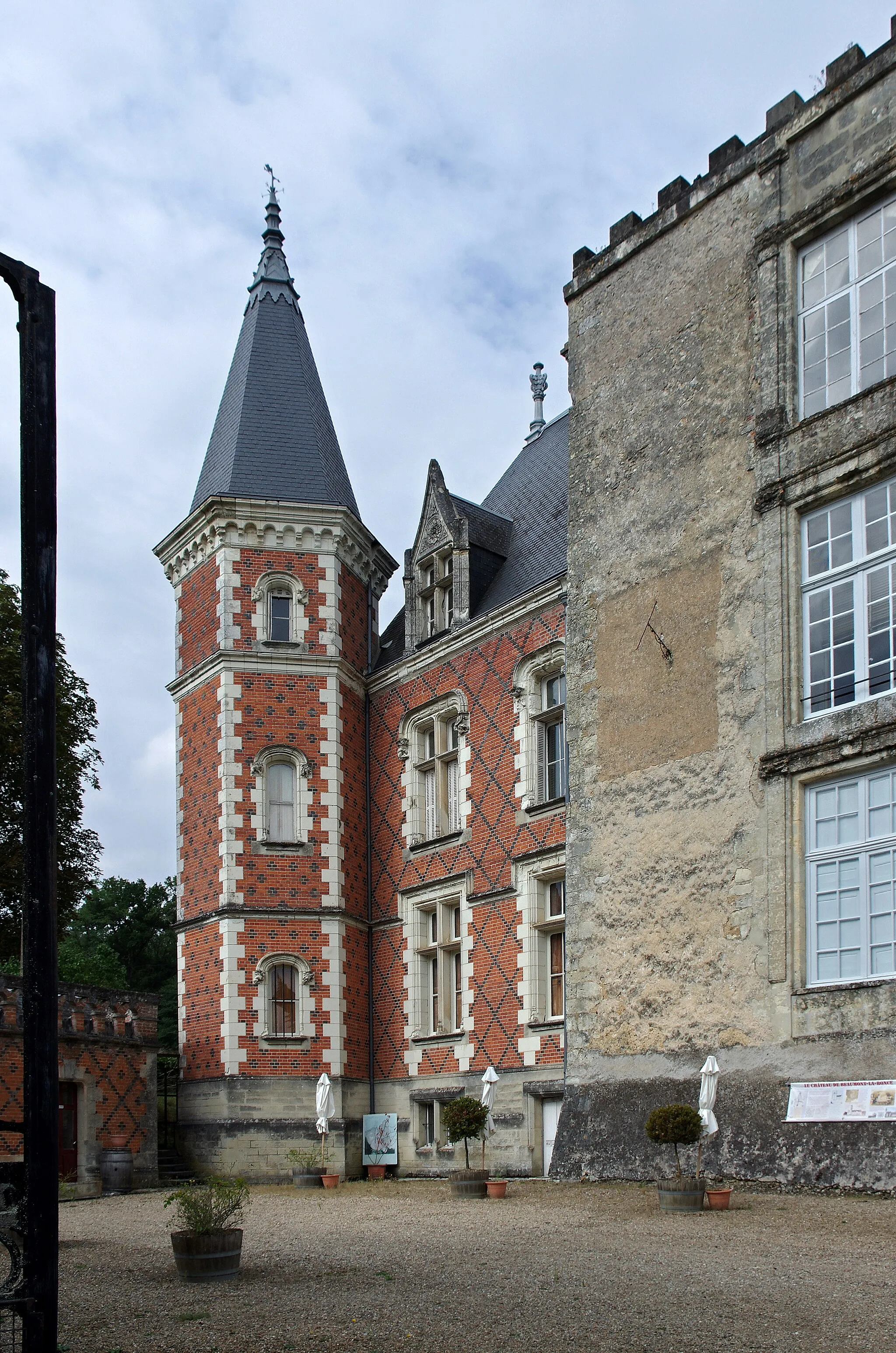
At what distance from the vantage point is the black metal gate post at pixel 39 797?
4562 millimetres

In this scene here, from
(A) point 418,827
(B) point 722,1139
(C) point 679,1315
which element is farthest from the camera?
(A) point 418,827

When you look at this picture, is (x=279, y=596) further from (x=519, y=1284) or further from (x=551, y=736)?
(x=519, y=1284)

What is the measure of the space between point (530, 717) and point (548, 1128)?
232 inches

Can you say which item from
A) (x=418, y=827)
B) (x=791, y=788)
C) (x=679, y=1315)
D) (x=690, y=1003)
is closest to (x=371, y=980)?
(x=418, y=827)

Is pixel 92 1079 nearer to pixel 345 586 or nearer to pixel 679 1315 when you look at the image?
pixel 345 586

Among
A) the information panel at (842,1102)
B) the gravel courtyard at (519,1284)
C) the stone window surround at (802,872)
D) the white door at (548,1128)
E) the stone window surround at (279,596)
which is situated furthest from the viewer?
the stone window surround at (279,596)

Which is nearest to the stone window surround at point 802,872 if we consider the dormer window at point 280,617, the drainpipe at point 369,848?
the drainpipe at point 369,848

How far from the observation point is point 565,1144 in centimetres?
1602

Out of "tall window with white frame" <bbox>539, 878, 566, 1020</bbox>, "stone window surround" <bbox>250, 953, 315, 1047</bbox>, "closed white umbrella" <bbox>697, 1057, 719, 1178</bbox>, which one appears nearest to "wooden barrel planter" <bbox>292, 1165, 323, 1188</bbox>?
"stone window surround" <bbox>250, 953, 315, 1047</bbox>

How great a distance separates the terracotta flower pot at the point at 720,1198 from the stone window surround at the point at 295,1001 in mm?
11414

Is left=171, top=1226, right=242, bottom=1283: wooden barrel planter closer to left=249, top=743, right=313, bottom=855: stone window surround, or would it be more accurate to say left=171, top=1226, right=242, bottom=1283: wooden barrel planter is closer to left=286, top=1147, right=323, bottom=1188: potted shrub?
left=286, top=1147, right=323, bottom=1188: potted shrub

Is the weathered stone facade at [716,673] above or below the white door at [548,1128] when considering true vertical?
above

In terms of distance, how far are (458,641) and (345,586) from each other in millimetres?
3229

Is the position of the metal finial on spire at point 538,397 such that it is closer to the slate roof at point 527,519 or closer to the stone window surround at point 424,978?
the slate roof at point 527,519
